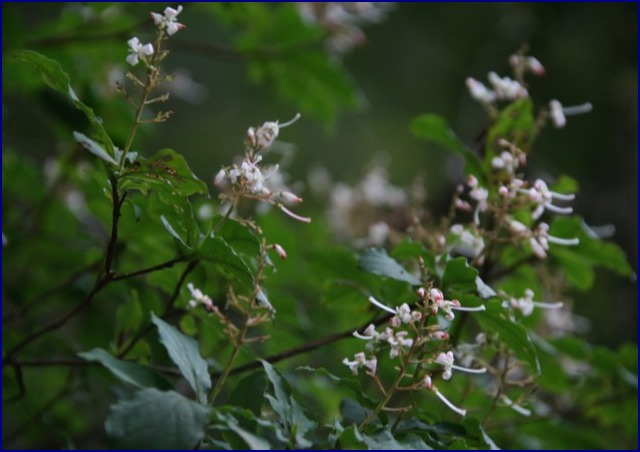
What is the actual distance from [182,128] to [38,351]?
1928mm

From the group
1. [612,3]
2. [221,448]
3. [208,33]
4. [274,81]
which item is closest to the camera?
[221,448]

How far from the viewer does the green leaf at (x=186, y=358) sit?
2.25 ft

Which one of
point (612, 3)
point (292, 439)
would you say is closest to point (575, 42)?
point (612, 3)

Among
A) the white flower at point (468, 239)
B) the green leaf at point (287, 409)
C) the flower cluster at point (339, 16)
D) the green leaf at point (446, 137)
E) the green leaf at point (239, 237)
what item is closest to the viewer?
the green leaf at point (287, 409)

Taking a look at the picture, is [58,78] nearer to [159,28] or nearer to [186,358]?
[159,28]

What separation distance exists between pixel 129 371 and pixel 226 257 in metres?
0.13

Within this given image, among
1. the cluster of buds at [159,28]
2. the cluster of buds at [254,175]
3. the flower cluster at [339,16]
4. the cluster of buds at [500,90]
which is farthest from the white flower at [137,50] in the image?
the flower cluster at [339,16]

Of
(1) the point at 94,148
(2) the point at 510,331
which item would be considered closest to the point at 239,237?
(1) the point at 94,148

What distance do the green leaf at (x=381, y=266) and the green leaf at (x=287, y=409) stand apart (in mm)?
144

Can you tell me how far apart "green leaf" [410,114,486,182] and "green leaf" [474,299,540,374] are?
254 mm

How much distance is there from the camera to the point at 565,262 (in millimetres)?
1106

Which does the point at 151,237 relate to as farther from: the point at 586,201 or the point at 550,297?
the point at 586,201

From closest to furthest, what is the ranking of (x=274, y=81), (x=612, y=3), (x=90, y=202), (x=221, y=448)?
1. (x=221, y=448)
2. (x=90, y=202)
3. (x=274, y=81)
4. (x=612, y=3)

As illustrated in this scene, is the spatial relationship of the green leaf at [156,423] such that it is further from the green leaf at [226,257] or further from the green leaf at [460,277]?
the green leaf at [460,277]
